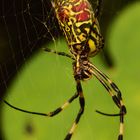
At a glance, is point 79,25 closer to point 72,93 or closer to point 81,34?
point 81,34

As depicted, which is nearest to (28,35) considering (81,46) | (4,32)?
(4,32)

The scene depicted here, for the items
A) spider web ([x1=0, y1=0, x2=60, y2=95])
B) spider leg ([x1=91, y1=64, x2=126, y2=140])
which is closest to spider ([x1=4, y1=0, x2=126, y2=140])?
spider leg ([x1=91, y1=64, x2=126, y2=140])

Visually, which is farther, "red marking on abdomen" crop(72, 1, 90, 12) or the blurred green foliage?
the blurred green foliage

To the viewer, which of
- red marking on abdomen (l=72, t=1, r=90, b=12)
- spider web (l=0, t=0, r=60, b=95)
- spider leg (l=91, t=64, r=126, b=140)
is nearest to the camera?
red marking on abdomen (l=72, t=1, r=90, b=12)

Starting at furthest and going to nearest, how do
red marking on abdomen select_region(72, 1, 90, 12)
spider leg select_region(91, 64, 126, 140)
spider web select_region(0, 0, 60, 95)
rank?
1. spider web select_region(0, 0, 60, 95)
2. spider leg select_region(91, 64, 126, 140)
3. red marking on abdomen select_region(72, 1, 90, 12)

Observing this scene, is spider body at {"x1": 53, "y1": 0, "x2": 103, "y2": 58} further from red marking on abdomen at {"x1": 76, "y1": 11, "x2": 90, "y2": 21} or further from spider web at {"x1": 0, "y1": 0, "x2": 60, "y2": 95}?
spider web at {"x1": 0, "y1": 0, "x2": 60, "y2": 95}

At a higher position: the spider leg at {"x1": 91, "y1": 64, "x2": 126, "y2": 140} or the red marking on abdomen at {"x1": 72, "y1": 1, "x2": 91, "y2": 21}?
the red marking on abdomen at {"x1": 72, "y1": 1, "x2": 91, "y2": 21}

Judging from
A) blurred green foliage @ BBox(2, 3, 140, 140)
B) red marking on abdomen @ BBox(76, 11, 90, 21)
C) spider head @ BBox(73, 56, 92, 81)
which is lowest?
blurred green foliage @ BBox(2, 3, 140, 140)

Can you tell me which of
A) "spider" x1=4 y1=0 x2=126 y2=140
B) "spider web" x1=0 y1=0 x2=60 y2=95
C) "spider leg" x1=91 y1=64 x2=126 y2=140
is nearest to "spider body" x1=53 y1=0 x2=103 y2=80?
"spider" x1=4 y1=0 x2=126 y2=140

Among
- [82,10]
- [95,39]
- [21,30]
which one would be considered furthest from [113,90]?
[21,30]
